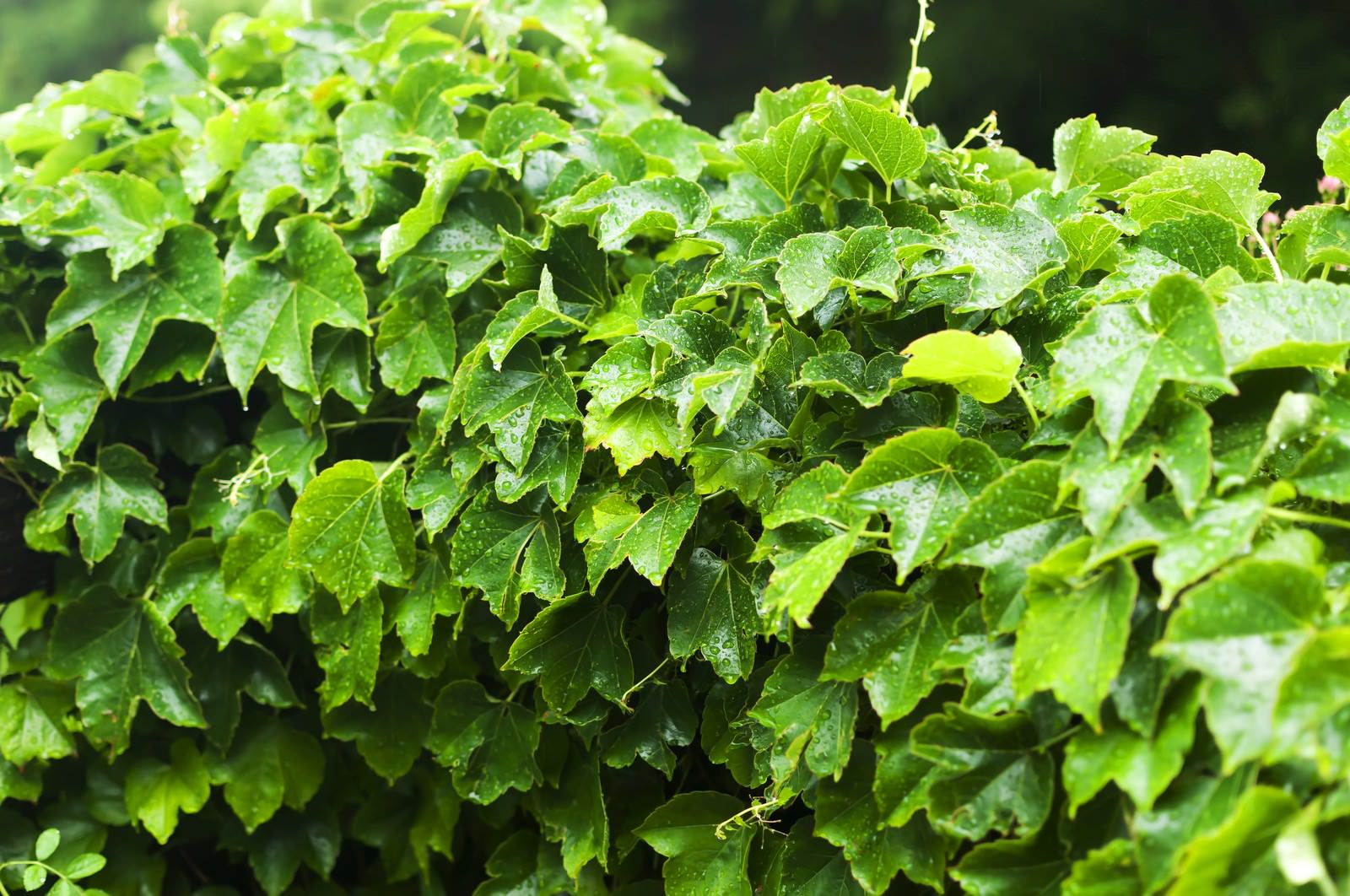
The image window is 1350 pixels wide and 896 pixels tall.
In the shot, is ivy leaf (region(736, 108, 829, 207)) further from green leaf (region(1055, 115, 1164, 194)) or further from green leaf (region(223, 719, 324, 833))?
green leaf (region(223, 719, 324, 833))

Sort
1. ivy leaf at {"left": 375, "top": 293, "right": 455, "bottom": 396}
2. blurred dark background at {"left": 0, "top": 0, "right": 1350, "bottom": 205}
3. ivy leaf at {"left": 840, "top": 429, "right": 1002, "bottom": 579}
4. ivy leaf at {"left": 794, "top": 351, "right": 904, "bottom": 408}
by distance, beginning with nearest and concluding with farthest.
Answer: ivy leaf at {"left": 840, "top": 429, "right": 1002, "bottom": 579} < ivy leaf at {"left": 794, "top": 351, "right": 904, "bottom": 408} < ivy leaf at {"left": 375, "top": 293, "right": 455, "bottom": 396} < blurred dark background at {"left": 0, "top": 0, "right": 1350, "bottom": 205}

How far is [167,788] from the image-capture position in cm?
154

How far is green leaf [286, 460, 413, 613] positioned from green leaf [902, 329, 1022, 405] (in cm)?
68

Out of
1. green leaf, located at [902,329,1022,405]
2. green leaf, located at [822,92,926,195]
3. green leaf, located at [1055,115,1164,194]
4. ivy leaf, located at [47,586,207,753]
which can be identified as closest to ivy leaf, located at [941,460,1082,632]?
green leaf, located at [902,329,1022,405]

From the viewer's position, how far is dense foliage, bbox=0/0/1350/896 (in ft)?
2.49

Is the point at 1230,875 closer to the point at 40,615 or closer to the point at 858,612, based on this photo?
the point at 858,612

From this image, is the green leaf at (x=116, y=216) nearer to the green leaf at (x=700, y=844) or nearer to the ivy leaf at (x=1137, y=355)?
the green leaf at (x=700, y=844)

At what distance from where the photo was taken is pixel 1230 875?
25.9 inches

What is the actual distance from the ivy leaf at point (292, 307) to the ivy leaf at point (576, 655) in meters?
0.49

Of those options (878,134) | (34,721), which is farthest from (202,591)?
(878,134)

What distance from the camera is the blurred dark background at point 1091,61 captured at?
189 inches

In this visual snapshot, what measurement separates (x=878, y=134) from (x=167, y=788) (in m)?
1.35

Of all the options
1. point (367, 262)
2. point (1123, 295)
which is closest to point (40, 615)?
point (367, 262)

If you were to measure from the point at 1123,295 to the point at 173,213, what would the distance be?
1.31 metres
